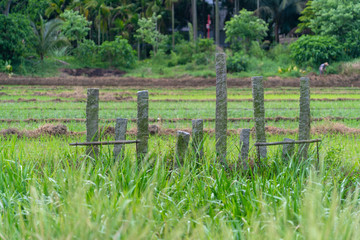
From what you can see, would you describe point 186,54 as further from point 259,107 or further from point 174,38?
point 259,107

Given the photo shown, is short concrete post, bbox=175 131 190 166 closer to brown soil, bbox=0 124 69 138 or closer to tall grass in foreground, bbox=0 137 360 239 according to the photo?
tall grass in foreground, bbox=0 137 360 239

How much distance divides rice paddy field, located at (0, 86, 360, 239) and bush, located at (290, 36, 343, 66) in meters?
11.4

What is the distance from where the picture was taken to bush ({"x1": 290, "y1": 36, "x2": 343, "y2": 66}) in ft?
65.0

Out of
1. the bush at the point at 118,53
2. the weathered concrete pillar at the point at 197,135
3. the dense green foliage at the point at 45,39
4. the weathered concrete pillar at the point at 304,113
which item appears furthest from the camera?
the dense green foliage at the point at 45,39

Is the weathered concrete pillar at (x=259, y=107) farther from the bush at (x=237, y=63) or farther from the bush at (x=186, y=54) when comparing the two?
the bush at (x=186, y=54)

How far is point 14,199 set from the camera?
9.48ft

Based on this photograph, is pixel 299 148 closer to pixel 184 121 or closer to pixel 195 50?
pixel 184 121

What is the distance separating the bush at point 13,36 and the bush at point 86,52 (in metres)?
2.80

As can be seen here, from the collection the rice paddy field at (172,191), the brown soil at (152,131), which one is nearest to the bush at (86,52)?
the rice paddy field at (172,191)

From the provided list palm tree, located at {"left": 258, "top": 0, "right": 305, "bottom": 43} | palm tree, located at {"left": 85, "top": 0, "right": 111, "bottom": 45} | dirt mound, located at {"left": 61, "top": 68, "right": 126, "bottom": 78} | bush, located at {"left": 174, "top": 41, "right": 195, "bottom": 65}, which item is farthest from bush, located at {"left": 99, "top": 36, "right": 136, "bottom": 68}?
palm tree, located at {"left": 258, "top": 0, "right": 305, "bottom": 43}

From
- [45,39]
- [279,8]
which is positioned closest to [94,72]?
[45,39]

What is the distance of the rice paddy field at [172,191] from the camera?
2131 millimetres

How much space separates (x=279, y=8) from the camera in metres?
25.9

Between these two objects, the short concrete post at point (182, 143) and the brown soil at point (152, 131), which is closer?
the short concrete post at point (182, 143)
